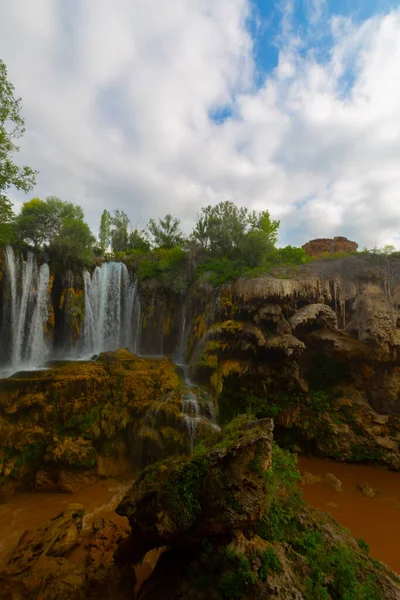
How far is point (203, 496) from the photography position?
485 cm

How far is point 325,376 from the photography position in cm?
1433

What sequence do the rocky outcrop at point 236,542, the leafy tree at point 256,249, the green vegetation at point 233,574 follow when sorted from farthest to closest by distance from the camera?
the leafy tree at point 256,249
the rocky outcrop at point 236,542
the green vegetation at point 233,574

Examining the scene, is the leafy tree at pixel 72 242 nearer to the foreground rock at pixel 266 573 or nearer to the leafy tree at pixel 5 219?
the leafy tree at pixel 5 219

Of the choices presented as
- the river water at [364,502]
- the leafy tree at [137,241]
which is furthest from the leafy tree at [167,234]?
the river water at [364,502]

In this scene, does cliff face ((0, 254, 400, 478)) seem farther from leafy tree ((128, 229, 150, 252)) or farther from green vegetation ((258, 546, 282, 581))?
leafy tree ((128, 229, 150, 252))

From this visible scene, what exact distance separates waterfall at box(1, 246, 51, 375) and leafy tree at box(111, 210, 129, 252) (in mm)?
13909

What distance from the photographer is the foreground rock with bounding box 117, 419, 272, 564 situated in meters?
4.75

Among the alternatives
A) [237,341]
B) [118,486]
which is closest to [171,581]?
[118,486]

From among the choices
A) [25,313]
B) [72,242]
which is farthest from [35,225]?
[25,313]

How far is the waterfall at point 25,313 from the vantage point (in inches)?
576

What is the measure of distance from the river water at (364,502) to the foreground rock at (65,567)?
6376 mm

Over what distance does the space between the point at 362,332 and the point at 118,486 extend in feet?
40.4

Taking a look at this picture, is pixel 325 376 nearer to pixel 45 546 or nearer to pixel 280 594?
pixel 280 594

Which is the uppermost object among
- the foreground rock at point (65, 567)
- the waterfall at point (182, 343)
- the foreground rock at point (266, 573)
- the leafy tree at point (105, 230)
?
the leafy tree at point (105, 230)
